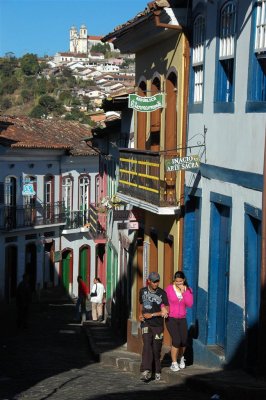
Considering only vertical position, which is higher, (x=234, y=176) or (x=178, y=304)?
(x=234, y=176)

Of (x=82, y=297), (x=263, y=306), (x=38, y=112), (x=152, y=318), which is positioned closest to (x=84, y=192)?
(x=82, y=297)

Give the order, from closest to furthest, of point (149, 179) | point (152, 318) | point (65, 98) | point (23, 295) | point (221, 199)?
1. point (152, 318)
2. point (221, 199)
3. point (149, 179)
4. point (23, 295)
5. point (65, 98)

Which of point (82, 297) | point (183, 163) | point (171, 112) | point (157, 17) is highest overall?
point (157, 17)

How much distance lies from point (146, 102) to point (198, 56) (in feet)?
5.59

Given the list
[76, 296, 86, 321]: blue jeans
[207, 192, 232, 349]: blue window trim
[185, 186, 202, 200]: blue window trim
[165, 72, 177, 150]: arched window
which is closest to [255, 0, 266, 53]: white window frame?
[207, 192, 232, 349]: blue window trim

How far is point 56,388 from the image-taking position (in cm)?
1309

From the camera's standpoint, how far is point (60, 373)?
15.2 m

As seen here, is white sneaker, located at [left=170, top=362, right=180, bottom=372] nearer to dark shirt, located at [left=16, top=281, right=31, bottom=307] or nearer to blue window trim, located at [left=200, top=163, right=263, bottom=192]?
blue window trim, located at [left=200, top=163, right=263, bottom=192]

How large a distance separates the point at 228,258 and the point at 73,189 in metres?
29.4

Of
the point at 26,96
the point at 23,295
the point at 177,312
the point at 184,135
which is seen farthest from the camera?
the point at 26,96

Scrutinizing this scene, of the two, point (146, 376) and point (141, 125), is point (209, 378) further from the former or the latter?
point (141, 125)

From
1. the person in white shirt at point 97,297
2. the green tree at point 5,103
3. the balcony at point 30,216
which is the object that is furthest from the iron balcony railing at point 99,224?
the green tree at point 5,103

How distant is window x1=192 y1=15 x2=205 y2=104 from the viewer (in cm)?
1463

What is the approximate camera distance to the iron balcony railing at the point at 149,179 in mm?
15672
